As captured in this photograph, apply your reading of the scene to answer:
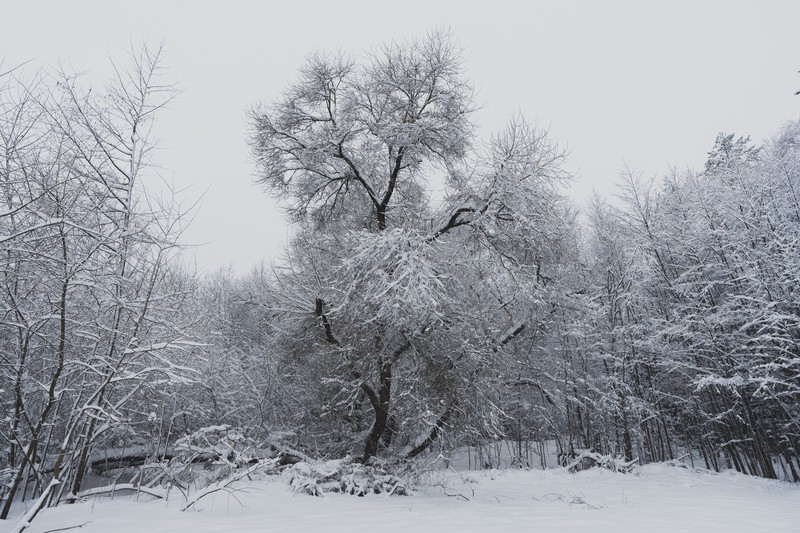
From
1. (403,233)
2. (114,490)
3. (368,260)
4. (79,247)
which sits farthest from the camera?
(403,233)

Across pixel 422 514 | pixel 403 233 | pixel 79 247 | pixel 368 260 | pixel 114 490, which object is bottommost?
pixel 422 514

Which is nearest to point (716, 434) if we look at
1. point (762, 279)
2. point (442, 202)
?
point (762, 279)

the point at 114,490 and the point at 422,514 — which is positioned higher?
the point at 114,490

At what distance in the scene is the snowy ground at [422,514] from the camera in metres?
3.74

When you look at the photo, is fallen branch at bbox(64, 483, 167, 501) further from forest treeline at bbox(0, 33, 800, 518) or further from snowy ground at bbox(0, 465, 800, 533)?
forest treeline at bbox(0, 33, 800, 518)

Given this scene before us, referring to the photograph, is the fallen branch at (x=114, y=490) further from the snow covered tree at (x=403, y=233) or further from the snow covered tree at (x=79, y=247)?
the snow covered tree at (x=403, y=233)

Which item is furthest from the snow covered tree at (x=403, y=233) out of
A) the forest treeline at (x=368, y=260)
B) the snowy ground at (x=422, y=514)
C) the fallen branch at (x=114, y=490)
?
the fallen branch at (x=114, y=490)

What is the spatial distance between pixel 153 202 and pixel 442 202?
548 centimetres

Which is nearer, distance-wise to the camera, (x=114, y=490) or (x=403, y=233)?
(x=114, y=490)

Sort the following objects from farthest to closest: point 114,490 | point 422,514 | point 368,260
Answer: point 368,260 → point 422,514 → point 114,490

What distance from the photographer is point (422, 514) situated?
Result: 489 centimetres

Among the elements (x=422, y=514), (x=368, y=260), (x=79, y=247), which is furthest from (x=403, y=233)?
(x=79, y=247)

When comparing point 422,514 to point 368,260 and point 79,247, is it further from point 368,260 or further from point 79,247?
point 79,247

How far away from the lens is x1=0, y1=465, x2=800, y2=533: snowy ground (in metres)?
3.74
